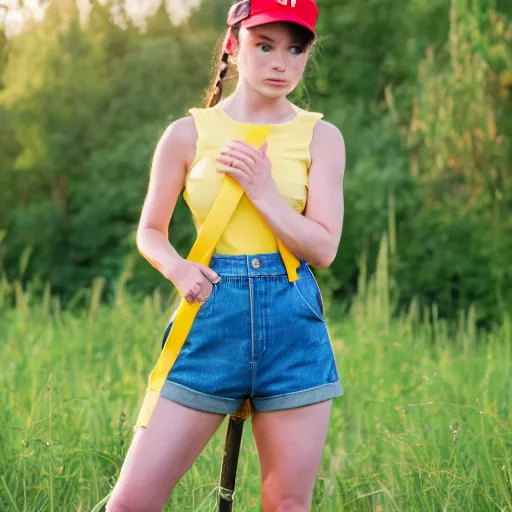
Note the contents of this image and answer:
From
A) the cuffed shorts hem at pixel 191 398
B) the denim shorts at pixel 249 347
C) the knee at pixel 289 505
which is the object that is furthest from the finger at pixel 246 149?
the knee at pixel 289 505

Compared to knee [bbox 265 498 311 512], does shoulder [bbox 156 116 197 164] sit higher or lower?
higher

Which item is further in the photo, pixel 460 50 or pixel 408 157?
pixel 408 157

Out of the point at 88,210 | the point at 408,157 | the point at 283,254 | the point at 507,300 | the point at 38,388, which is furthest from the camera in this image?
the point at 88,210

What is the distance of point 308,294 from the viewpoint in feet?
6.89

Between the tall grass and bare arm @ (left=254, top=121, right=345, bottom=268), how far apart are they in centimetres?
78

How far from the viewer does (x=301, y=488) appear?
2.08 metres

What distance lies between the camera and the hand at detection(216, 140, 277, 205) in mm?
2021

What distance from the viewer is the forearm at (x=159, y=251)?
2043mm

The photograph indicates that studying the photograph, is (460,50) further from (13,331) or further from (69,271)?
(69,271)

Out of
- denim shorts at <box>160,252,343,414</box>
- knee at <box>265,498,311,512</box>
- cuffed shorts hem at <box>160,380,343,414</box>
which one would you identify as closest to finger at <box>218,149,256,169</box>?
denim shorts at <box>160,252,343,414</box>

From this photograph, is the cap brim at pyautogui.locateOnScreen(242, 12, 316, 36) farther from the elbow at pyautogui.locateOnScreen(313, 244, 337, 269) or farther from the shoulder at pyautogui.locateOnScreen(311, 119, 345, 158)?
the elbow at pyautogui.locateOnScreen(313, 244, 337, 269)

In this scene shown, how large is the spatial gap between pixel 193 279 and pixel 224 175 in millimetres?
254

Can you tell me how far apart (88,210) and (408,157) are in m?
4.45

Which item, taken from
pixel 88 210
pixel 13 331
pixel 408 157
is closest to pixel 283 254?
pixel 13 331
